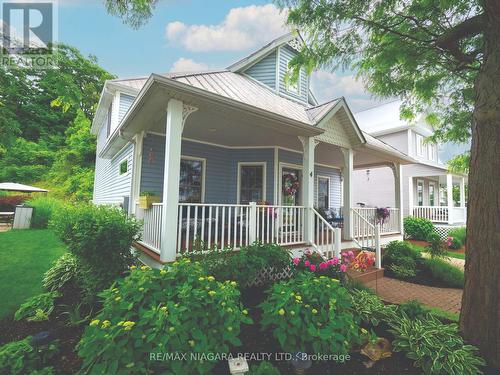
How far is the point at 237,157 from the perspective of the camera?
8086 mm

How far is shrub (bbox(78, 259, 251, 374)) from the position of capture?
1789 millimetres

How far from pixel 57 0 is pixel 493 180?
746 cm

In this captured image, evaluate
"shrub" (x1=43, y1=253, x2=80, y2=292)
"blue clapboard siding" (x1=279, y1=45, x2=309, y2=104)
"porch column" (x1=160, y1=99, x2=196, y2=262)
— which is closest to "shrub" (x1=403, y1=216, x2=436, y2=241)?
"blue clapboard siding" (x1=279, y1=45, x2=309, y2=104)

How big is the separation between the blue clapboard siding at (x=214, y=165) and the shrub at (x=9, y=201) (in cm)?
1457

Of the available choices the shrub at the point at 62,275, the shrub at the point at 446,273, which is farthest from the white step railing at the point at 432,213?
the shrub at the point at 62,275

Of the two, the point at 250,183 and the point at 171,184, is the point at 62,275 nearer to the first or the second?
the point at 171,184

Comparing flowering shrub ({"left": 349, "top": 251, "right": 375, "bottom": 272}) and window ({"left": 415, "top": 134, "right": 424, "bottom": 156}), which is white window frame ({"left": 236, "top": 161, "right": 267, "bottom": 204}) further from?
window ({"left": 415, "top": 134, "right": 424, "bottom": 156})

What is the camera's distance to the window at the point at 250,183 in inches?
316

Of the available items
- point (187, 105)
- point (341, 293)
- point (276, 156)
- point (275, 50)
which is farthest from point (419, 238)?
point (187, 105)

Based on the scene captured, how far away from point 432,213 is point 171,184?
1508 cm

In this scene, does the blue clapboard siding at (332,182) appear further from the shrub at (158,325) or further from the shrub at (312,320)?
the shrub at (158,325)

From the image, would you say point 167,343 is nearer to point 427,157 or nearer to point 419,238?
point 419,238

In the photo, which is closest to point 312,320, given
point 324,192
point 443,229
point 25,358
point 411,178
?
point 25,358

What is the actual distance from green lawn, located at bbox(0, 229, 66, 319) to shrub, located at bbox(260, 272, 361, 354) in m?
3.93
